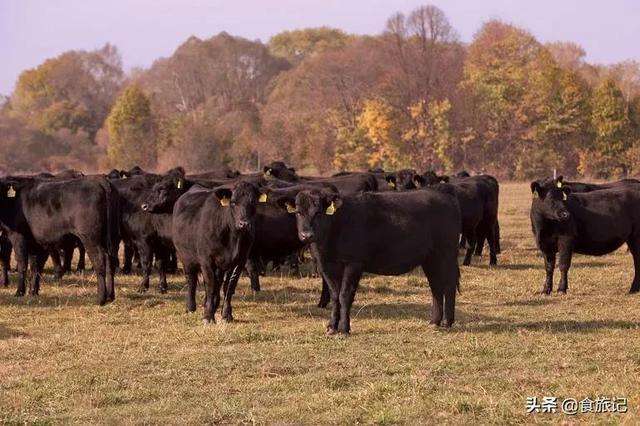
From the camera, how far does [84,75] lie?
10006cm

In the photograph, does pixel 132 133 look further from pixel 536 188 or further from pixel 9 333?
pixel 9 333

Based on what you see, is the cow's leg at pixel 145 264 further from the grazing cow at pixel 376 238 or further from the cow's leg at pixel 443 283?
the cow's leg at pixel 443 283

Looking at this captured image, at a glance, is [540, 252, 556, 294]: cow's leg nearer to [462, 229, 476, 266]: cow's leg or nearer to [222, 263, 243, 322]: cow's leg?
[462, 229, 476, 266]: cow's leg

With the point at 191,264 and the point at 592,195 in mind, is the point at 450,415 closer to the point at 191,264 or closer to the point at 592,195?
the point at 191,264

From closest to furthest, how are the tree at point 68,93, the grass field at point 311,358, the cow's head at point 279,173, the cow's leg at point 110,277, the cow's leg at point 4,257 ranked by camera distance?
the grass field at point 311,358
the cow's leg at point 110,277
the cow's leg at point 4,257
the cow's head at point 279,173
the tree at point 68,93

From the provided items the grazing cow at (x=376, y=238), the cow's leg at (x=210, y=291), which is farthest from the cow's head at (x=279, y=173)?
the grazing cow at (x=376, y=238)

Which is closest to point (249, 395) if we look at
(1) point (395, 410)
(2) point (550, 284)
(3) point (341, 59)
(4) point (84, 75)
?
(1) point (395, 410)

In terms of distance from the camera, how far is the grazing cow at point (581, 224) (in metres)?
13.2

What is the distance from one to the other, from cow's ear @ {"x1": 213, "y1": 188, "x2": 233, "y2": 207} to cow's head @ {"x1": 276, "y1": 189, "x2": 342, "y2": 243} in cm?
121

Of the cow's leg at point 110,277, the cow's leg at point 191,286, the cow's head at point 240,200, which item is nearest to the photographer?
the cow's head at point 240,200

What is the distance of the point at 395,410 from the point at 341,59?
6480 centimetres

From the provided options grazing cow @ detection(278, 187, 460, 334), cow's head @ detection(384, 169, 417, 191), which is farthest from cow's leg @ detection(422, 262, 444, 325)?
cow's head @ detection(384, 169, 417, 191)

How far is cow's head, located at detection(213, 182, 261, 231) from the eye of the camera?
1073 cm

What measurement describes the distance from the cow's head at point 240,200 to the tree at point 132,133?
5696 centimetres
